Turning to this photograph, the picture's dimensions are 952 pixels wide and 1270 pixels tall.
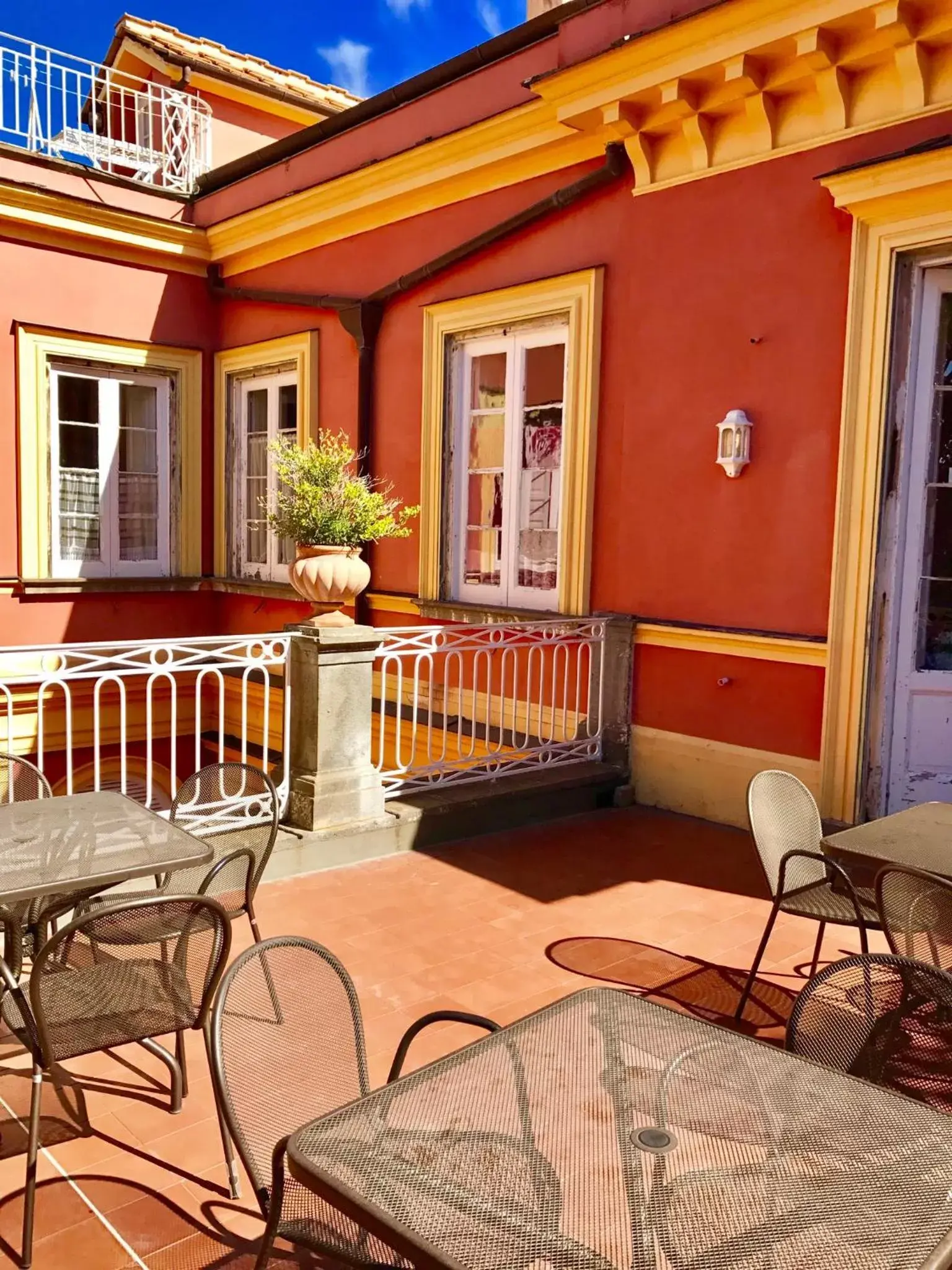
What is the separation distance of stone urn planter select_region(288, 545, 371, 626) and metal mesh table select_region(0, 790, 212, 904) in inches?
76.1

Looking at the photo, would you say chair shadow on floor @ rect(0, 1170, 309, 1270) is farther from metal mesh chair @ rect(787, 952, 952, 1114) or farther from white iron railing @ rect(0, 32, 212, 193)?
white iron railing @ rect(0, 32, 212, 193)

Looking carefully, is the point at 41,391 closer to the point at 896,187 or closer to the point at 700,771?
the point at 700,771

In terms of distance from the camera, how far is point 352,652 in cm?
492

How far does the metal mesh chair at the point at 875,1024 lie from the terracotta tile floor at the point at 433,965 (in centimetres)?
113

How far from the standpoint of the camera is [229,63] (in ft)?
37.6

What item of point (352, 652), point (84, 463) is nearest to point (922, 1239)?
point (352, 652)

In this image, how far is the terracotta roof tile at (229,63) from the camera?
11023mm

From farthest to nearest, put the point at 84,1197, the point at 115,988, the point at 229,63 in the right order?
the point at 229,63
the point at 115,988
the point at 84,1197

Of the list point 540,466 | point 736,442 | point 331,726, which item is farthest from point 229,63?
point 331,726

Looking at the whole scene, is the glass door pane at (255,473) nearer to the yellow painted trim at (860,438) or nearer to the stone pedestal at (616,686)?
the stone pedestal at (616,686)

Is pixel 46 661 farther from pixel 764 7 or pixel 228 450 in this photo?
pixel 764 7

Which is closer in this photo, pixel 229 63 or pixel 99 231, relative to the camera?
pixel 99 231

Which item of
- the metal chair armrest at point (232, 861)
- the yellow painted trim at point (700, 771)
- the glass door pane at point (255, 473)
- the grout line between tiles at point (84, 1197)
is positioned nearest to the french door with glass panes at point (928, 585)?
the yellow painted trim at point (700, 771)

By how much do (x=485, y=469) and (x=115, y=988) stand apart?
5.36 metres
